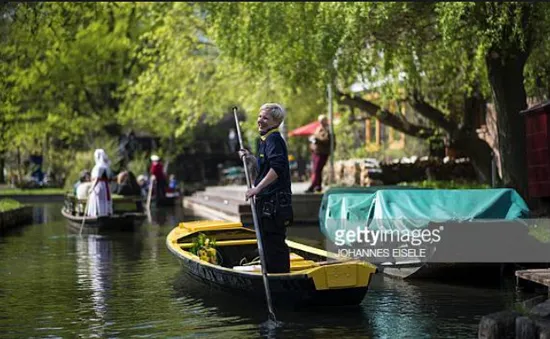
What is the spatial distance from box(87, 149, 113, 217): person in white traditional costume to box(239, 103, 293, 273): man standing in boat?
13.7 metres

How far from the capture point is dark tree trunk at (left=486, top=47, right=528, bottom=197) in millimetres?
19594

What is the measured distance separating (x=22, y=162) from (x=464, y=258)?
43304 millimetres

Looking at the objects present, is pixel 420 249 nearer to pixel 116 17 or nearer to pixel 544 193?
pixel 544 193

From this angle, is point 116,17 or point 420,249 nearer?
point 420,249

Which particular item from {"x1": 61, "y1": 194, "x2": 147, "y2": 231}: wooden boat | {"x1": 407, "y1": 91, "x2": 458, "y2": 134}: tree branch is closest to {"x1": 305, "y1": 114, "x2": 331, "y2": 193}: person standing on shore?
{"x1": 407, "y1": 91, "x2": 458, "y2": 134}: tree branch

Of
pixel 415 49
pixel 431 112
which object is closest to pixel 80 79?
pixel 431 112

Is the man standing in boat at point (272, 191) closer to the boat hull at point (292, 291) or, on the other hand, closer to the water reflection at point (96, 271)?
the boat hull at point (292, 291)

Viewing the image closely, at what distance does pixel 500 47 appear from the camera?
19.1 metres

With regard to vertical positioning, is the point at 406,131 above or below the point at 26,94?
below

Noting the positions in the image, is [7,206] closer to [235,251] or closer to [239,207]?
[239,207]

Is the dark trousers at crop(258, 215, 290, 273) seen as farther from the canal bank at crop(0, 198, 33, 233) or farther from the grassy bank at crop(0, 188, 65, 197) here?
the grassy bank at crop(0, 188, 65, 197)

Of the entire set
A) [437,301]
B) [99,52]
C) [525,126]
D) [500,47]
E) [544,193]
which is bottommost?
[437,301]

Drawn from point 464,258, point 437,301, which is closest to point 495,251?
point 464,258

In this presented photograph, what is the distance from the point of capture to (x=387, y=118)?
29.7 meters
